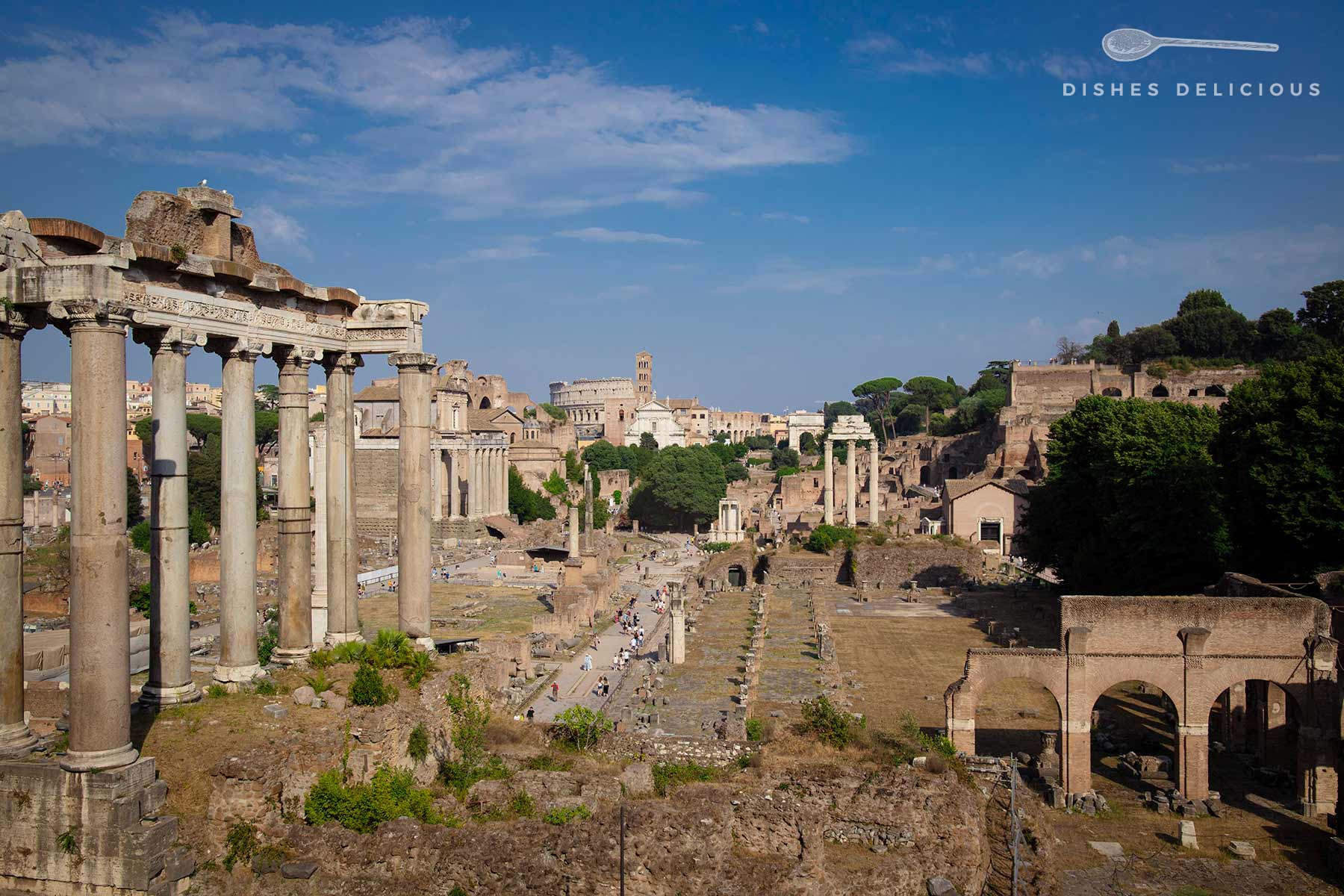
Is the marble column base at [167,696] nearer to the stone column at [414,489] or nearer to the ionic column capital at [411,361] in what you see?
the stone column at [414,489]

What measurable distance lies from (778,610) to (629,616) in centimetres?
644

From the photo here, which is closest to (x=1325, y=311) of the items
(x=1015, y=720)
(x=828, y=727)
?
(x=1015, y=720)

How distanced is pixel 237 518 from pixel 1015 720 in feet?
64.3

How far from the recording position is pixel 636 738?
54.9 feet

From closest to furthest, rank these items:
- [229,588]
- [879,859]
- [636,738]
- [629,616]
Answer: [879,859]
[229,588]
[636,738]
[629,616]

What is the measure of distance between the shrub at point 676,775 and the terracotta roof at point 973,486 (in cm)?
5553

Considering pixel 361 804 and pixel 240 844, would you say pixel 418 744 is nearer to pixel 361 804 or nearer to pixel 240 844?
pixel 361 804

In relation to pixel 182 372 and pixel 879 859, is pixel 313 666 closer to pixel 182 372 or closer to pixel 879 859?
pixel 182 372

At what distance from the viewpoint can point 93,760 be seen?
998 cm

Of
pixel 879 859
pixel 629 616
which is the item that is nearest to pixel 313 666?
pixel 879 859

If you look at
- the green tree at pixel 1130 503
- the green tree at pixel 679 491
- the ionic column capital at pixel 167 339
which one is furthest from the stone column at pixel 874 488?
the ionic column capital at pixel 167 339

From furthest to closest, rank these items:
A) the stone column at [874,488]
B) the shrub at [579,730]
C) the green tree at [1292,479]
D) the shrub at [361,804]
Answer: the stone column at [874,488] < the green tree at [1292,479] < the shrub at [579,730] < the shrub at [361,804]

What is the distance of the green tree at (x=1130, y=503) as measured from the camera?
30.9 metres

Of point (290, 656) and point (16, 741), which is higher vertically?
point (290, 656)
